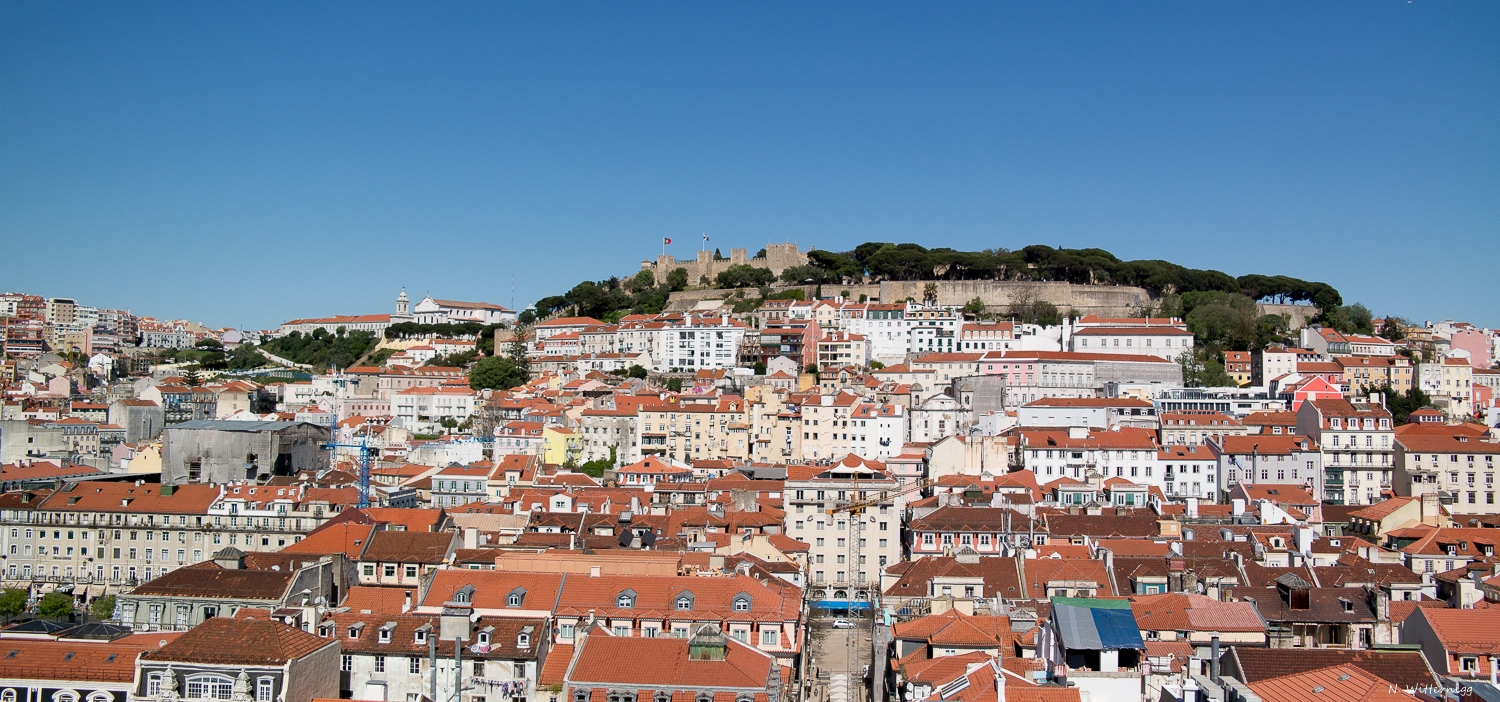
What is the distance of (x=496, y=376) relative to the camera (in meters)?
77.6

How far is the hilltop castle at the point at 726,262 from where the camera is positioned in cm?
9800

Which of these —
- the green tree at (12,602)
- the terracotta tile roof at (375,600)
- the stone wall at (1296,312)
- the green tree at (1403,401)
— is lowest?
the green tree at (12,602)

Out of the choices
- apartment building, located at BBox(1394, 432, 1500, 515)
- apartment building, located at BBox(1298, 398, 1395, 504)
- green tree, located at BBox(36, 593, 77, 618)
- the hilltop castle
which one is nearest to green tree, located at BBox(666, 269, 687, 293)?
the hilltop castle

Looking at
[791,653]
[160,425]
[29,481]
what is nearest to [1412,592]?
[791,653]

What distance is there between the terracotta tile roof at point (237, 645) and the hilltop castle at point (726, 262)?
7652cm

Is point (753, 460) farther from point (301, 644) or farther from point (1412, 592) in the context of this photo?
point (301, 644)

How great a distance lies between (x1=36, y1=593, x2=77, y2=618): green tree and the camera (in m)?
34.4

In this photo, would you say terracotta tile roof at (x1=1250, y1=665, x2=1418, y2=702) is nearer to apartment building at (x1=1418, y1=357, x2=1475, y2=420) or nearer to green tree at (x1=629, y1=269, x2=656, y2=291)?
apartment building at (x1=1418, y1=357, x2=1475, y2=420)

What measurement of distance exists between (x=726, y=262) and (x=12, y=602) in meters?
69.6

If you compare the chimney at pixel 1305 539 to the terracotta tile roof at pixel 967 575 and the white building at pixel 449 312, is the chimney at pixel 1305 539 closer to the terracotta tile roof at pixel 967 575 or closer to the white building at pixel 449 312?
the terracotta tile roof at pixel 967 575

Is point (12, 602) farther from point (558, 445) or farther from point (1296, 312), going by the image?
point (1296, 312)

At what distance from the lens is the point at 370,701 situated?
21078 mm

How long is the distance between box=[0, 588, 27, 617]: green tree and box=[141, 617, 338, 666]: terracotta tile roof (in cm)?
1751

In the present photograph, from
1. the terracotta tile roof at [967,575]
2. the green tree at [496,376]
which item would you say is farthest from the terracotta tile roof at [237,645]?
the green tree at [496,376]
